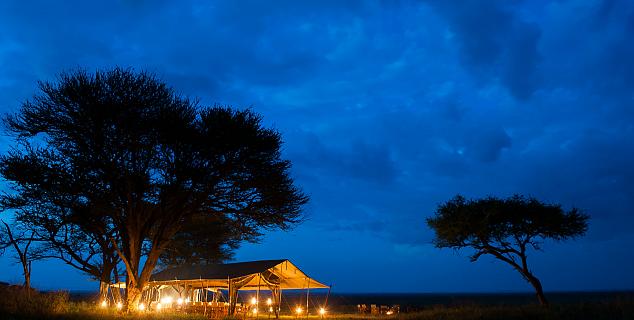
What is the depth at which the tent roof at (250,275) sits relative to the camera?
27.6 m

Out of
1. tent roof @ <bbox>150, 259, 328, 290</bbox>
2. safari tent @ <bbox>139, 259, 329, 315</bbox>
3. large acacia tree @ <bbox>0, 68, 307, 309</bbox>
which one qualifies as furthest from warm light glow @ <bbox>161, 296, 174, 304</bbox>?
large acacia tree @ <bbox>0, 68, 307, 309</bbox>

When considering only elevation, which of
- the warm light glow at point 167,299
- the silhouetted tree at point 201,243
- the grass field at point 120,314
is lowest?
the warm light glow at point 167,299

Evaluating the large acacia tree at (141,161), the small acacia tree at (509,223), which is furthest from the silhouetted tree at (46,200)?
the small acacia tree at (509,223)

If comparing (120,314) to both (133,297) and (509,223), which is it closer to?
(133,297)

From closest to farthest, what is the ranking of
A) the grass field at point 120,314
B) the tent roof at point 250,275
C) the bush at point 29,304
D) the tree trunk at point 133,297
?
the bush at point 29,304
the grass field at point 120,314
the tree trunk at point 133,297
the tent roof at point 250,275

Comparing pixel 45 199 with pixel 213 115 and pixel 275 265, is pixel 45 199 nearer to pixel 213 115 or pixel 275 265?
pixel 213 115

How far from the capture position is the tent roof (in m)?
27.6

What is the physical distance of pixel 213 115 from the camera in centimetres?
2227

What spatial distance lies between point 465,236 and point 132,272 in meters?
19.0

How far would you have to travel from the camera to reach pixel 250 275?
2686cm

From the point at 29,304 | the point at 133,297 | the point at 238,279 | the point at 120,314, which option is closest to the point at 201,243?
the point at 238,279

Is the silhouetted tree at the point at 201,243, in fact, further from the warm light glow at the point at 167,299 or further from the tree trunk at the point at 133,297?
the tree trunk at the point at 133,297

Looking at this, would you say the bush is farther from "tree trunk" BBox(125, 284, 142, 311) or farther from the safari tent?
the safari tent

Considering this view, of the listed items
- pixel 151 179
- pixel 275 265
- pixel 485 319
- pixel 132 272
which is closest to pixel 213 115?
pixel 151 179
